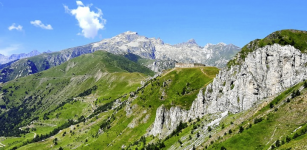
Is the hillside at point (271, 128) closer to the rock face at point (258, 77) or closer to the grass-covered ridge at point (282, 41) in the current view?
the rock face at point (258, 77)

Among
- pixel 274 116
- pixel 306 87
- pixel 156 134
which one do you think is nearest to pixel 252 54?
pixel 306 87

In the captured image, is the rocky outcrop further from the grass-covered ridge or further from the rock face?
the grass-covered ridge

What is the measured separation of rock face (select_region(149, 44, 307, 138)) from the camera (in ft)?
387

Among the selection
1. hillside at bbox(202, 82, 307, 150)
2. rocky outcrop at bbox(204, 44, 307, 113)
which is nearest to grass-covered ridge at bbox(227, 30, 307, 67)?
rocky outcrop at bbox(204, 44, 307, 113)

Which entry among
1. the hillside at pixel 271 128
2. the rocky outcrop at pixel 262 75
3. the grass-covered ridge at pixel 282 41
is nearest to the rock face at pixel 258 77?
the rocky outcrop at pixel 262 75

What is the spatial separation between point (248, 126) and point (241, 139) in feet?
27.5

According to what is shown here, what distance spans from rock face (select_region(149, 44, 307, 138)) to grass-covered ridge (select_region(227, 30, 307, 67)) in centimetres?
370

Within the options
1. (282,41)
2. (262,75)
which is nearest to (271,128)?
(262,75)

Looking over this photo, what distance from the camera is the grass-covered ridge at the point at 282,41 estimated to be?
12531cm

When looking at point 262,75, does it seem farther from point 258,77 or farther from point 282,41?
point 282,41

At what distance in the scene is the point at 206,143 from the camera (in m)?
104

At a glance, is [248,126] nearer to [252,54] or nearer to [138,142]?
[252,54]

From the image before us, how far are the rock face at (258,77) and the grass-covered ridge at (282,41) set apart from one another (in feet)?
12.1

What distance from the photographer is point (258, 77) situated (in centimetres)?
12700
